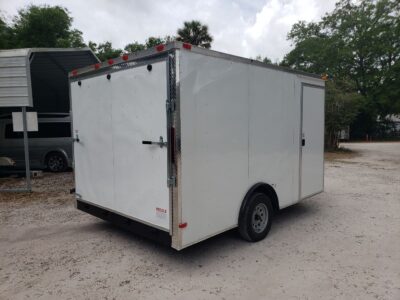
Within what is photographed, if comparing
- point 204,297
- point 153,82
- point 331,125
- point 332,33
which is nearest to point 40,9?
point 331,125

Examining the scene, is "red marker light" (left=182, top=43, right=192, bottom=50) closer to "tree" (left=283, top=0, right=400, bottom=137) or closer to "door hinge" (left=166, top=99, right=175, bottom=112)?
"door hinge" (left=166, top=99, right=175, bottom=112)

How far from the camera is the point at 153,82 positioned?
3.15 meters

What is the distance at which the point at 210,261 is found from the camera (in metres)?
3.53

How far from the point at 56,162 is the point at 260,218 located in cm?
856

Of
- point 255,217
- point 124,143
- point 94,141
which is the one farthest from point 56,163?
point 255,217

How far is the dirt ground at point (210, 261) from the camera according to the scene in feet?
9.53

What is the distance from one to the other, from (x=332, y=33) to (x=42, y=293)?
123 feet

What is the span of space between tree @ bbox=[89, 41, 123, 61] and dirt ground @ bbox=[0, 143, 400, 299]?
74.4ft

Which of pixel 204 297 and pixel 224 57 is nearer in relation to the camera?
pixel 204 297

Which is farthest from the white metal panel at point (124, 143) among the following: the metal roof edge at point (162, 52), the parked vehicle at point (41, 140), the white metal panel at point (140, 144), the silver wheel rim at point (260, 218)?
the parked vehicle at point (41, 140)

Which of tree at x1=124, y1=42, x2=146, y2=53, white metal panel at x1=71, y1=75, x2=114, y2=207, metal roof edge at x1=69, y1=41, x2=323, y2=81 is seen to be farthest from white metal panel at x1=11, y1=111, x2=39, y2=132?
tree at x1=124, y1=42, x2=146, y2=53

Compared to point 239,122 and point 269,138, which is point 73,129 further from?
point 269,138

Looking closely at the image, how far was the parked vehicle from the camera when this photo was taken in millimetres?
9859

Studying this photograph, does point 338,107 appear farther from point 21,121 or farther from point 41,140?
point 21,121
